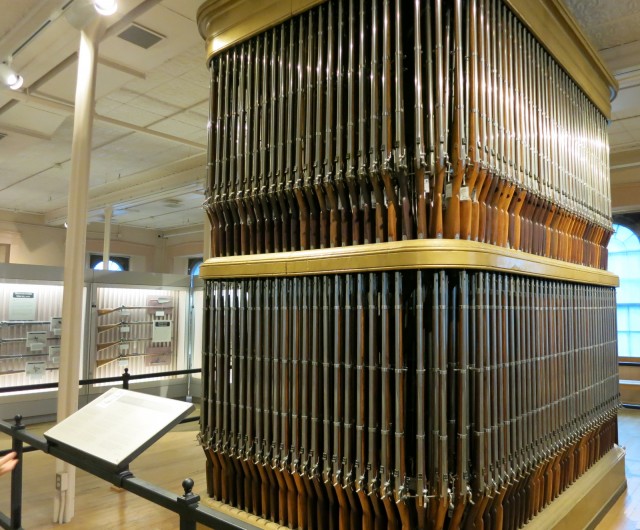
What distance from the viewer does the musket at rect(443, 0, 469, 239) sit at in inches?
118

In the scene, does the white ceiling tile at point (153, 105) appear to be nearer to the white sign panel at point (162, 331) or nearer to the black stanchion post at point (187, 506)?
the white sign panel at point (162, 331)

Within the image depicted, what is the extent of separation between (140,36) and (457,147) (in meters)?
3.57

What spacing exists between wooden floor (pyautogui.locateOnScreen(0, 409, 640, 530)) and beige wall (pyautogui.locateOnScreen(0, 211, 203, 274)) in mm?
9631

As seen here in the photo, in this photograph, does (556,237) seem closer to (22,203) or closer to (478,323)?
(478,323)

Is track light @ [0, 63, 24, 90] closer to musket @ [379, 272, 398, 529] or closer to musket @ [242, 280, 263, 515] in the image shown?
musket @ [242, 280, 263, 515]

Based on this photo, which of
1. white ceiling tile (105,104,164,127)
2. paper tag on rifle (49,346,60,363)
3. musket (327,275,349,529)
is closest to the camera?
musket (327,275,349,529)

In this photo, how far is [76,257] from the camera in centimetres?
443

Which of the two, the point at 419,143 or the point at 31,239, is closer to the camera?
the point at 419,143

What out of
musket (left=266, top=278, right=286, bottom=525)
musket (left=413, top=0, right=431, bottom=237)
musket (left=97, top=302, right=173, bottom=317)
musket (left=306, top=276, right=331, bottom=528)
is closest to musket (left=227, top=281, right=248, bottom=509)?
musket (left=266, top=278, right=286, bottom=525)

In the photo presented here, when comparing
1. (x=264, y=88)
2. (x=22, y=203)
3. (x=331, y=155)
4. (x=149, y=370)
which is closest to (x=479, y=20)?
(x=331, y=155)

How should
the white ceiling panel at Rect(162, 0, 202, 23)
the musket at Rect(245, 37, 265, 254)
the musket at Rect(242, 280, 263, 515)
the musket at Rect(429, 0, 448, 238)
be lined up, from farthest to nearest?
1. the white ceiling panel at Rect(162, 0, 202, 23)
2. the musket at Rect(245, 37, 265, 254)
3. the musket at Rect(242, 280, 263, 515)
4. the musket at Rect(429, 0, 448, 238)

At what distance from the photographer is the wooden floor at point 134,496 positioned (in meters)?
4.25

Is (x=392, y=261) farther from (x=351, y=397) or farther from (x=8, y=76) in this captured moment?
(x=8, y=76)

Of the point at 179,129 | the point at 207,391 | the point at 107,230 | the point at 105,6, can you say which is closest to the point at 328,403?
the point at 207,391
